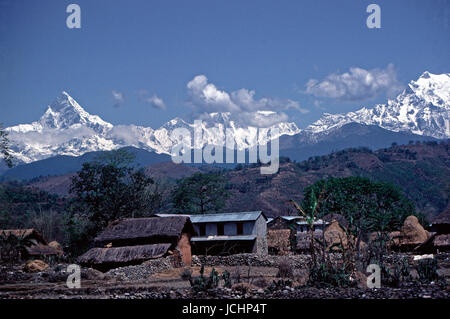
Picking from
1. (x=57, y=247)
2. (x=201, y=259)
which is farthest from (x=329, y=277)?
(x=57, y=247)

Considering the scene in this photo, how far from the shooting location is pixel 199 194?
63281 mm

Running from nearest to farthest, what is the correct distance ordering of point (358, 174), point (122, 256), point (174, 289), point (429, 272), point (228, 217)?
point (429, 272)
point (174, 289)
point (122, 256)
point (228, 217)
point (358, 174)

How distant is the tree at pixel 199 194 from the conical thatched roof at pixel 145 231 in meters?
21.5

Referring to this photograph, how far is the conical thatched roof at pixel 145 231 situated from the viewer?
38.5 metres

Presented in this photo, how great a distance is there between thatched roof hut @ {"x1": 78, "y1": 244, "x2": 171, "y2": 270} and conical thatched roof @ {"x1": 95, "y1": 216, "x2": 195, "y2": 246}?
1176 mm

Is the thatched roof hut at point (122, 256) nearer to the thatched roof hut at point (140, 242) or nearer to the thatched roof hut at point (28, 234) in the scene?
the thatched roof hut at point (140, 242)

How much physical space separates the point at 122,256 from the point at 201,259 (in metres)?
7.00

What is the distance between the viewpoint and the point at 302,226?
181 ft

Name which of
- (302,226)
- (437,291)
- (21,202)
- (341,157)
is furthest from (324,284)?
(341,157)

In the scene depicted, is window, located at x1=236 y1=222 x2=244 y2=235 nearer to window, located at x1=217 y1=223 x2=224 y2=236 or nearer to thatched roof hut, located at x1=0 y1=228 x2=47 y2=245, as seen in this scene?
window, located at x1=217 y1=223 x2=224 y2=236

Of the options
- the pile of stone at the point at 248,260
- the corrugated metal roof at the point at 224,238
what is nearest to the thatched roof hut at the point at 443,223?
the pile of stone at the point at 248,260

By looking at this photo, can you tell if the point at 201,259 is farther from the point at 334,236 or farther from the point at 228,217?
the point at 334,236
